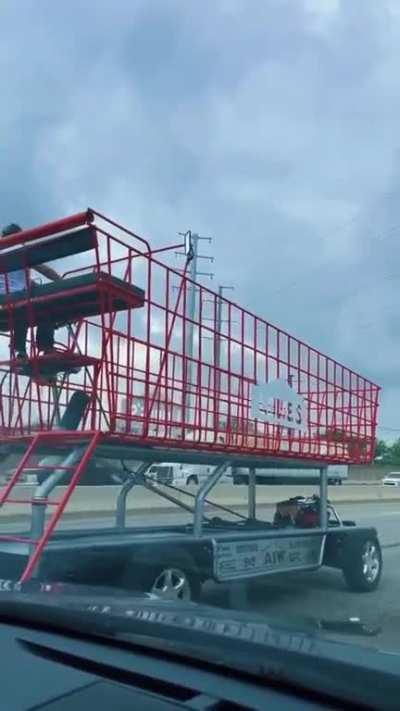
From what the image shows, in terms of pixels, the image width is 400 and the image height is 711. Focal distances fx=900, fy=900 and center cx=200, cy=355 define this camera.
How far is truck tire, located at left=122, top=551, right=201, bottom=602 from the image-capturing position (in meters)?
6.77

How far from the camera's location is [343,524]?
35.6 feet

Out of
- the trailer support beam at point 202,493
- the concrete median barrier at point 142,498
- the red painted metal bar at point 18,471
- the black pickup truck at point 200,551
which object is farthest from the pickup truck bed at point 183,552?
the concrete median barrier at point 142,498

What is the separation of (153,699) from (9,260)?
531 cm

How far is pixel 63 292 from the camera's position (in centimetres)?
695

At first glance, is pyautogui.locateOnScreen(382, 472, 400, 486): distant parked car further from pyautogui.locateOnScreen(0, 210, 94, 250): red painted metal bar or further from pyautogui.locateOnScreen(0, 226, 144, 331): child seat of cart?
pyautogui.locateOnScreen(0, 210, 94, 250): red painted metal bar

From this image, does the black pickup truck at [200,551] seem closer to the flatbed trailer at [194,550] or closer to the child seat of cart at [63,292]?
the flatbed trailer at [194,550]

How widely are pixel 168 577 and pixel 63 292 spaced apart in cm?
237

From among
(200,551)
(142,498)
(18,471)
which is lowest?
(142,498)

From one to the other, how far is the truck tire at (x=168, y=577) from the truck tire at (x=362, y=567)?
9.76 feet

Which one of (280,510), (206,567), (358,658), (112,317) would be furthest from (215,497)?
(358,658)

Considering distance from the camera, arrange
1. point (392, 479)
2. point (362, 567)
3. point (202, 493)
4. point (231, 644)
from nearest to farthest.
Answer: point (231, 644) < point (202, 493) < point (362, 567) < point (392, 479)

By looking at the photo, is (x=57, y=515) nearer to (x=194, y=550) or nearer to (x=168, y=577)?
(x=168, y=577)

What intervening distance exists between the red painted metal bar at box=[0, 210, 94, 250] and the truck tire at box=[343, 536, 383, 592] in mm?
5364

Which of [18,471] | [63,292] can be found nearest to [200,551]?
[18,471]
